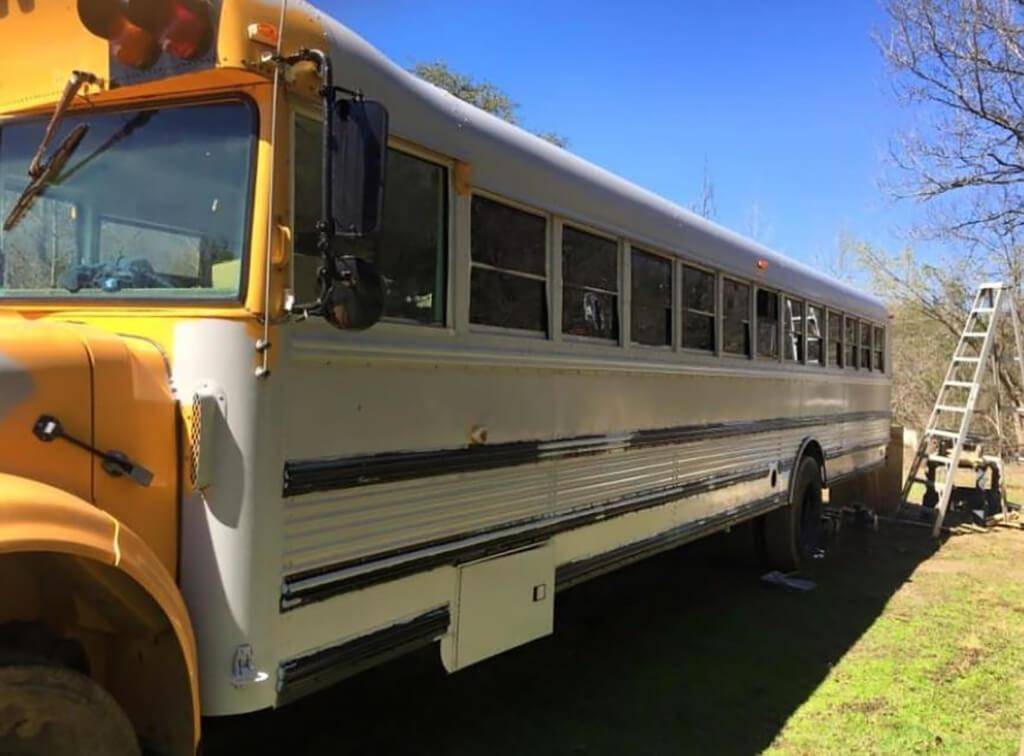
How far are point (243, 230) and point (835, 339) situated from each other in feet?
20.9

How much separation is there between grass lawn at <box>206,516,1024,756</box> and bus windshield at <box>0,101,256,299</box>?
1.96 meters

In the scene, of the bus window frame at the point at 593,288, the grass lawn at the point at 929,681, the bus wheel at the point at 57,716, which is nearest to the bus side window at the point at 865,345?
the grass lawn at the point at 929,681

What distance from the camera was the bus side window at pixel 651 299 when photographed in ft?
14.0

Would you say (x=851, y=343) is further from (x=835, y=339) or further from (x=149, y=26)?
(x=149, y=26)

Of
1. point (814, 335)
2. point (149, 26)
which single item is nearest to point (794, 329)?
point (814, 335)

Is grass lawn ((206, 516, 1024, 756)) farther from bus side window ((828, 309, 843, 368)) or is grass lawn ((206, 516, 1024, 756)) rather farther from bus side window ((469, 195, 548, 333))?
bus side window ((828, 309, 843, 368))

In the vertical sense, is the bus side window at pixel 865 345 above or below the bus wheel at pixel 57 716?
above

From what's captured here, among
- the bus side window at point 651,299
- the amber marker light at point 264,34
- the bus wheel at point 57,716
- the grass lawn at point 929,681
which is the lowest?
the grass lawn at point 929,681

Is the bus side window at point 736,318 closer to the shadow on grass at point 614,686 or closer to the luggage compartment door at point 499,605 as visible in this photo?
the shadow on grass at point 614,686

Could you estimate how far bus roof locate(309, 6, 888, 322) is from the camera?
2.60m

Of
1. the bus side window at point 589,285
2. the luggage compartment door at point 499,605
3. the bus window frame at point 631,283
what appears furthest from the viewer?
the bus window frame at point 631,283

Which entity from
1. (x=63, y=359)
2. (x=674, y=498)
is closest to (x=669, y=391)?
(x=674, y=498)

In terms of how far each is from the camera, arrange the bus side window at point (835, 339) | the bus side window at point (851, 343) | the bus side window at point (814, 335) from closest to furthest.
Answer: the bus side window at point (814, 335), the bus side window at point (835, 339), the bus side window at point (851, 343)

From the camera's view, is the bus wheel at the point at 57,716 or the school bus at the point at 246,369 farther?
the school bus at the point at 246,369
